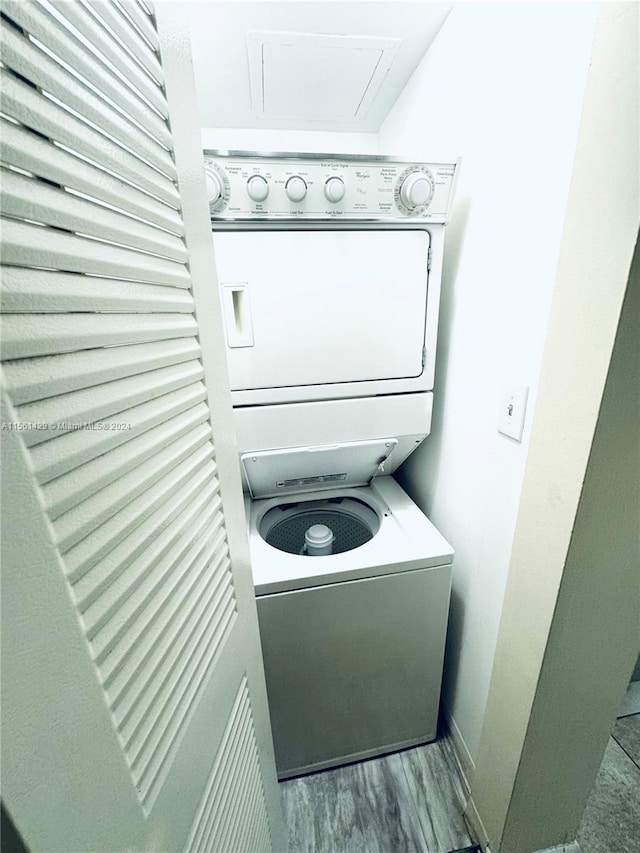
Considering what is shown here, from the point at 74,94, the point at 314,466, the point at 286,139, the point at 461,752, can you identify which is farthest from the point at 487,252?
the point at 461,752

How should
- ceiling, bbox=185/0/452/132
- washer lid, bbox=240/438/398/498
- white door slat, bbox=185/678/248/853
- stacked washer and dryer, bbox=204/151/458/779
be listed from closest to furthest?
white door slat, bbox=185/678/248/853 → stacked washer and dryer, bbox=204/151/458/779 → ceiling, bbox=185/0/452/132 → washer lid, bbox=240/438/398/498

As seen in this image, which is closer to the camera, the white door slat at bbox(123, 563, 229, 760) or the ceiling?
the white door slat at bbox(123, 563, 229, 760)

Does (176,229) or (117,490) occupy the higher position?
(176,229)

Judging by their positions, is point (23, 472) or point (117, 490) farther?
point (117, 490)

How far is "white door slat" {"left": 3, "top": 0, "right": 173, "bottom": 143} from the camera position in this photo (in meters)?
0.32

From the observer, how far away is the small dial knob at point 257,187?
3.35 feet

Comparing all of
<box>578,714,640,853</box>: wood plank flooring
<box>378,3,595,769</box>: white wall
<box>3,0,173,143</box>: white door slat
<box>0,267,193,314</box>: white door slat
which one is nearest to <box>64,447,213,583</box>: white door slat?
<box>0,267,193,314</box>: white door slat

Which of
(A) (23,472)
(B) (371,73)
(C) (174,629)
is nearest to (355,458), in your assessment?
(C) (174,629)

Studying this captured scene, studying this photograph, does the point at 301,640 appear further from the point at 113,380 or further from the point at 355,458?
the point at 113,380

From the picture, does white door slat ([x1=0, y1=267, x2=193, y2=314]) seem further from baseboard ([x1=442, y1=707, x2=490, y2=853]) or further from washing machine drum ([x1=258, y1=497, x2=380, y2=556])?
baseboard ([x1=442, y1=707, x2=490, y2=853])

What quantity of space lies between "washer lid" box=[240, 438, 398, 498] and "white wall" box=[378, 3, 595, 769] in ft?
0.93

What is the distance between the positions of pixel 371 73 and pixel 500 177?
104 centimetres

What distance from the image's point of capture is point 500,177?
102 centimetres

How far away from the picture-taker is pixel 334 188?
1.06 m
